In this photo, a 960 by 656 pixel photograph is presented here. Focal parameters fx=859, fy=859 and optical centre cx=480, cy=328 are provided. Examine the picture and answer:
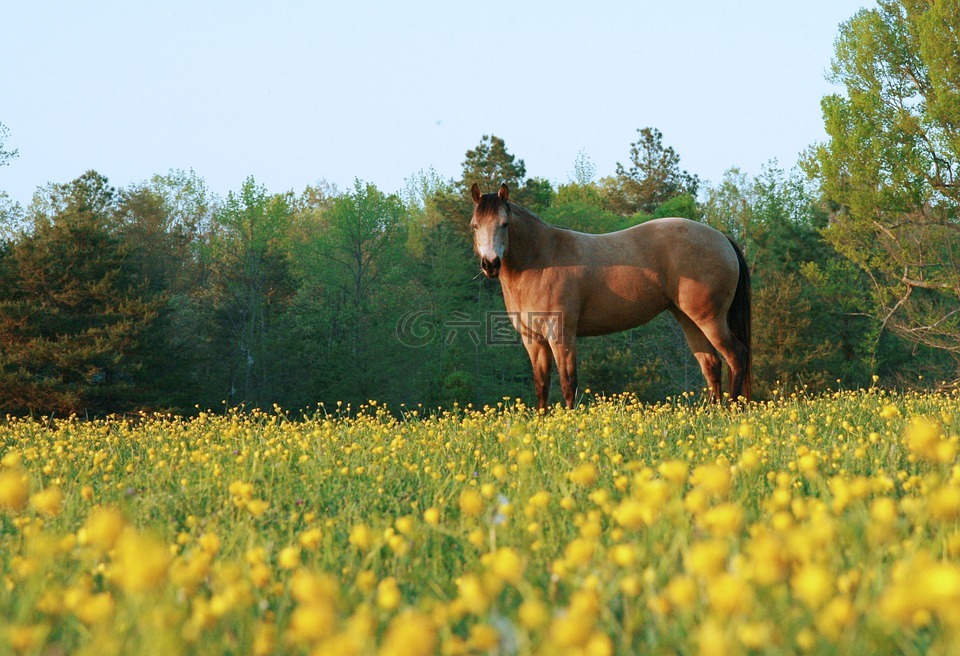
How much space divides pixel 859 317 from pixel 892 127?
19930 millimetres

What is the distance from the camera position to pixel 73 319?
33.5 metres

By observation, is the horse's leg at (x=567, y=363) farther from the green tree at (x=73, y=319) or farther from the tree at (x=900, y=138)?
the green tree at (x=73, y=319)

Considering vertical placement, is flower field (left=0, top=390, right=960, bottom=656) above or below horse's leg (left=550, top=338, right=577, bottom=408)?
below

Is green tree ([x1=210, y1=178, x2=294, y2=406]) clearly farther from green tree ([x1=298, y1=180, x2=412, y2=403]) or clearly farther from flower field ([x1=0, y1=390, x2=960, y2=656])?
flower field ([x1=0, y1=390, x2=960, y2=656])

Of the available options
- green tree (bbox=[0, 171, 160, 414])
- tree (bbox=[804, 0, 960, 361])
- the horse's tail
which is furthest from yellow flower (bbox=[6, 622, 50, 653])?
green tree (bbox=[0, 171, 160, 414])

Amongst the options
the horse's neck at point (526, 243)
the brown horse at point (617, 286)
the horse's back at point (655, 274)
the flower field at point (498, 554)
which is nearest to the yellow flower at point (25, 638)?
the flower field at point (498, 554)

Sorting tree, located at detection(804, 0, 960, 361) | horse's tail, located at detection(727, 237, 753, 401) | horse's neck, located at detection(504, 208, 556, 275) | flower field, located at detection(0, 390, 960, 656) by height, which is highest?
tree, located at detection(804, 0, 960, 361)

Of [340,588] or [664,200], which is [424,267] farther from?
[340,588]

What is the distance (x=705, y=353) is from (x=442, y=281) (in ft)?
116

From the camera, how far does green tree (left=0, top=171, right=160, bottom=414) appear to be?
3122 centimetres

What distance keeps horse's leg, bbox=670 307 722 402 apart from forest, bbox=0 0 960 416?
16.0m

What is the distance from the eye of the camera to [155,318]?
112ft

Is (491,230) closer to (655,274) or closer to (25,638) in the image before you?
(655,274)

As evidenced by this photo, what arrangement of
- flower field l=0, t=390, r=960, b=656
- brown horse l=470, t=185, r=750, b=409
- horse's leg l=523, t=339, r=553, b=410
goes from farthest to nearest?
horse's leg l=523, t=339, r=553, b=410
brown horse l=470, t=185, r=750, b=409
flower field l=0, t=390, r=960, b=656
